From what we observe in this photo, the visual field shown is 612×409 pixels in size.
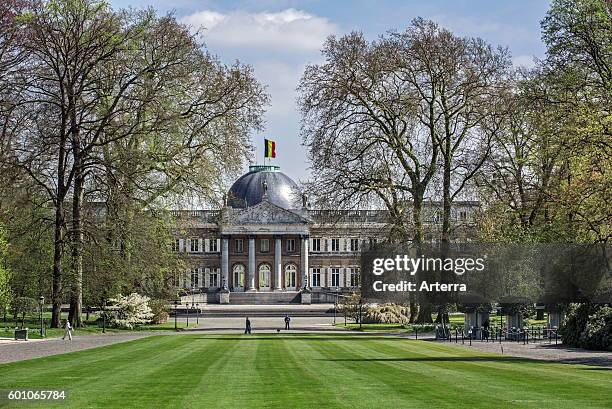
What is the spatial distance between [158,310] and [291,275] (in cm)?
7090

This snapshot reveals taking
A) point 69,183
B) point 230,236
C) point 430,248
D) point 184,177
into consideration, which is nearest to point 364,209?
point 430,248

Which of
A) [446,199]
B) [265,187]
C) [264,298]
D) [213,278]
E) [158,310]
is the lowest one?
[158,310]

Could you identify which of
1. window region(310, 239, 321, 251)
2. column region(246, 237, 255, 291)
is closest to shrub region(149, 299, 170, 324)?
column region(246, 237, 255, 291)

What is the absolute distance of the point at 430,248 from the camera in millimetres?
54000

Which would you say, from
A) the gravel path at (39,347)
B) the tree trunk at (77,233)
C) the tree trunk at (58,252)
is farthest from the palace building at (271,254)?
the gravel path at (39,347)

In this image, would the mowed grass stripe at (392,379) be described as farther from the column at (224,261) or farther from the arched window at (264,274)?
the arched window at (264,274)

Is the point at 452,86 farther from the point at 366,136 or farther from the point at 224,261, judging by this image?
the point at 224,261

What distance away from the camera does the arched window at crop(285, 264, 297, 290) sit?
13712 centimetres

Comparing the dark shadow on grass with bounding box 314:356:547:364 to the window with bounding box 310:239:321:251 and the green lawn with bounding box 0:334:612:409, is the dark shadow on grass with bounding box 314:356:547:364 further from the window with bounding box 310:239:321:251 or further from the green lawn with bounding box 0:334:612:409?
the window with bounding box 310:239:321:251

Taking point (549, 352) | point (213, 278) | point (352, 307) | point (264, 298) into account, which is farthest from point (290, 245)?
point (549, 352)

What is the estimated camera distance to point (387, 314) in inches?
2795

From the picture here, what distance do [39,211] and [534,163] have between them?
1015 inches

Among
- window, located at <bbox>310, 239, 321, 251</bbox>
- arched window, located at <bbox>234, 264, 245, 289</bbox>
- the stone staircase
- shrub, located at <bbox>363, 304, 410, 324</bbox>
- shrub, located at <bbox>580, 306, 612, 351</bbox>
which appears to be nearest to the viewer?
shrub, located at <bbox>580, 306, 612, 351</bbox>

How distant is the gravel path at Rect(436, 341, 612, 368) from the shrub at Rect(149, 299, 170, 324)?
1077 inches
